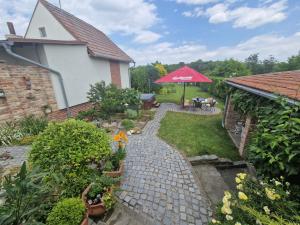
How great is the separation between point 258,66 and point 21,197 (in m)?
30.4

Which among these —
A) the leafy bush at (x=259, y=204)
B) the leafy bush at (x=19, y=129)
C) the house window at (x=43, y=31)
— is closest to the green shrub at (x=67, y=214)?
the leafy bush at (x=259, y=204)

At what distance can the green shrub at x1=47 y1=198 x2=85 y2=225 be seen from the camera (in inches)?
72.3

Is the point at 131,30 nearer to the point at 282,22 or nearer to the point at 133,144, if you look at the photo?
the point at 282,22

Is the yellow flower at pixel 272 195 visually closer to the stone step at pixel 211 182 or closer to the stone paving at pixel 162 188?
the stone paving at pixel 162 188

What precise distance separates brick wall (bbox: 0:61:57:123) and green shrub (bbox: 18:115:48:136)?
8.6 inches

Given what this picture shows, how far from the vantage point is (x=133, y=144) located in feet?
16.6

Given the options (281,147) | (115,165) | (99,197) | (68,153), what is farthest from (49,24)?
(281,147)

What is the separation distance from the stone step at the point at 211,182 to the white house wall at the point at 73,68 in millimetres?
6634

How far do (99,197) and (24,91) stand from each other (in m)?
5.52

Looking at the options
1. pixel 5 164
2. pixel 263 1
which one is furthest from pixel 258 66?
pixel 5 164

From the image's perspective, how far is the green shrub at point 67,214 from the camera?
6.03ft

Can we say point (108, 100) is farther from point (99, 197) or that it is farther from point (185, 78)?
point (99, 197)

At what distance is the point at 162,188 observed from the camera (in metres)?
3.14

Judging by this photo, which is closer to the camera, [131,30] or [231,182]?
[231,182]
